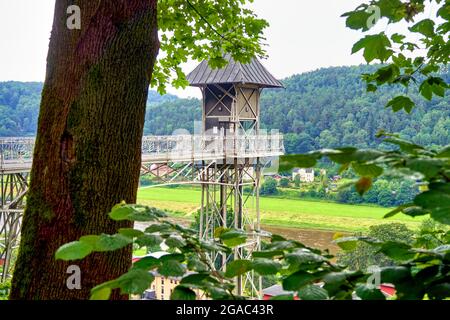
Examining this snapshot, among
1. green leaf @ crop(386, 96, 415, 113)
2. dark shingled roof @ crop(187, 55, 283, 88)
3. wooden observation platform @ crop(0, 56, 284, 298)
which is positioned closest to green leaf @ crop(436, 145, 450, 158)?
green leaf @ crop(386, 96, 415, 113)

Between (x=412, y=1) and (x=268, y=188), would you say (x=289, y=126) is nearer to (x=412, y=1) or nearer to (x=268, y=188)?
(x=268, y=188)

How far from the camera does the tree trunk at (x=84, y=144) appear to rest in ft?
5.43

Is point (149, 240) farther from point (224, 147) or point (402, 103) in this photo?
point (224, 147)

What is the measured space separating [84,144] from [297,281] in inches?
40.2

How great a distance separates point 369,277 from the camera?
871 millimetres

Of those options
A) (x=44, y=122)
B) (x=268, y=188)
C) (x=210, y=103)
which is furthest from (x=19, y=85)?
(x=44, y=122)

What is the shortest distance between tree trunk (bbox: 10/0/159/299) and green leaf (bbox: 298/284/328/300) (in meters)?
0.96

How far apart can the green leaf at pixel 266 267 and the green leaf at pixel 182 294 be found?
0.40 ft

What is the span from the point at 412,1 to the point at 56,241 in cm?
132

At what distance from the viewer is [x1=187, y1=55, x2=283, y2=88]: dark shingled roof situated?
12.3 meters

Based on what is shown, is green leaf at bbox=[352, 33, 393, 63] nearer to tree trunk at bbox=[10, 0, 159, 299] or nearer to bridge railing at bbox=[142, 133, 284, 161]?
tree trunk at bbox=[10, 0, 159, 299]

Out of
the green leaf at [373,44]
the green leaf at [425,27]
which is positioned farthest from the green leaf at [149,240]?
the green leaf at [425,27]

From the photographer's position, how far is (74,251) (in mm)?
854

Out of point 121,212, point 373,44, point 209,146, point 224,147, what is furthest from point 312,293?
point 224,147
